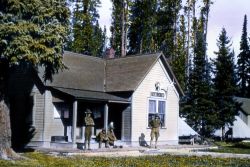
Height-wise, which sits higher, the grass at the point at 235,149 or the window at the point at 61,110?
the window at the point at 61,110

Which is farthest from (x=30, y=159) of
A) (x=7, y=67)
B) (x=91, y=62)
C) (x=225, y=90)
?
(x=225, y=90)

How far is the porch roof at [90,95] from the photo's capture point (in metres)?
27.7

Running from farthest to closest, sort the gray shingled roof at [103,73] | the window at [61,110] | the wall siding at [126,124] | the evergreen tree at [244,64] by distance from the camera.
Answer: the evergreen tree at [244,64] < the wall siding at [126,124] < the gray shingled roof at [103,73] < the window at [61,110]

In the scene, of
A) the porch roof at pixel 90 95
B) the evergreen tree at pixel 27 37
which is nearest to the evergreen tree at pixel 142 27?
the porch roof at pixel 90 95

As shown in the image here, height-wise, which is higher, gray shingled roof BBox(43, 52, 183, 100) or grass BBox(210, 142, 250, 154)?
gray shingled roof BBox(43, 52, 183, 100)

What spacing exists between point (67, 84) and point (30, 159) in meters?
10.8

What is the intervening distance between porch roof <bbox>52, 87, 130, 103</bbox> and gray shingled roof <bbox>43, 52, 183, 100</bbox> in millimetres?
121

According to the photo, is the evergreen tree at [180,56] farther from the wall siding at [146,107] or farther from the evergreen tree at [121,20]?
the wall siding at [146,107]

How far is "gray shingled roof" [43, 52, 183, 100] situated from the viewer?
99.3 feet

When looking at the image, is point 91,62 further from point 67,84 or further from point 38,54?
point 38,54

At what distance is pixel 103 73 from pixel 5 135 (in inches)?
594

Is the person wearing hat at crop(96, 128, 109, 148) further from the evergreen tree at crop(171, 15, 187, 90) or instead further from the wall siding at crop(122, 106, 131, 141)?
the evergreen tree at crop(171, 15, 187, 90)

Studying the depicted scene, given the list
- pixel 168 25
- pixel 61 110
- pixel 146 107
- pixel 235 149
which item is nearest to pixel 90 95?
pixel 61 110

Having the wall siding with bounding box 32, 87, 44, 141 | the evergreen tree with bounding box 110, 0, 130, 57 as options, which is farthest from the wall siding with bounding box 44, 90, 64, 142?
the evergreen tree with bounding box 110, 0, 130, 57
